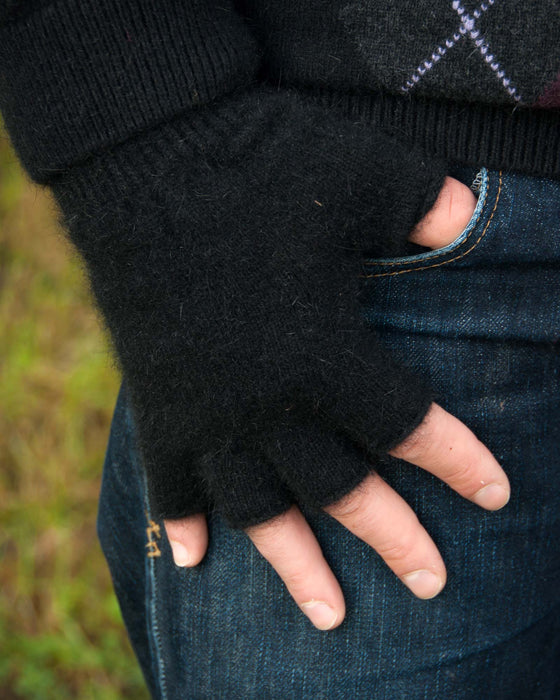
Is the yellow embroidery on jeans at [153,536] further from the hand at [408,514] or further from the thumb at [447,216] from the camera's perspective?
the thumb at [447,216]

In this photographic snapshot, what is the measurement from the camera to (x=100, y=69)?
84cm

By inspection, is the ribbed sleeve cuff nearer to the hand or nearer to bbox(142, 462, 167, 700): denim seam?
the hand

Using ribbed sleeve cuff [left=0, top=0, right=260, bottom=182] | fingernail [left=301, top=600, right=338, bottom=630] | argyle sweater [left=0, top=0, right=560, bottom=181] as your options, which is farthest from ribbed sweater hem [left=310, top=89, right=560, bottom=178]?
fingernail [left=301, top=600, right=338, bottom=630]

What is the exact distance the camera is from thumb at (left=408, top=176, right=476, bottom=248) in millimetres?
859

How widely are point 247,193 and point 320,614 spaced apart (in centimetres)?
57

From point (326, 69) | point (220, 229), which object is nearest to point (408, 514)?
point (220, 229)

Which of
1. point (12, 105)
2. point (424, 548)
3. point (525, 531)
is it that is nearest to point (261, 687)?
point (424, 548)

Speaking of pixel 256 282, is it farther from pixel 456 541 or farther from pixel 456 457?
pixel 456 541

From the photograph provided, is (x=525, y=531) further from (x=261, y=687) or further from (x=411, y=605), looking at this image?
(x=261, y=687)

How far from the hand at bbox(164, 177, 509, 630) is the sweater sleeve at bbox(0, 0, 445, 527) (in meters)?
0.03

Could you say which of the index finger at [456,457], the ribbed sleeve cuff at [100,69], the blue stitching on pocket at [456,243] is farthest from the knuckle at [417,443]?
the ribbed sleeve cuff at [100,69]

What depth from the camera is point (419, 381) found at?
2.88 feet

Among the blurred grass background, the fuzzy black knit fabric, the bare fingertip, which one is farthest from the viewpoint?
the blurred grass background

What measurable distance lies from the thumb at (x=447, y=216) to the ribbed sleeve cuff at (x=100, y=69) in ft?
1.06
